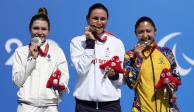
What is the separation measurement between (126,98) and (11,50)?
91 centimetres

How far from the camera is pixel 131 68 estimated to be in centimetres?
232

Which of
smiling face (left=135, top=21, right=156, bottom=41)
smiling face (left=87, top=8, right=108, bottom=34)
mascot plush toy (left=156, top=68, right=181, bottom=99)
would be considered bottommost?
mascot plush toy (left=156, top=68, right=181, bottom=99)

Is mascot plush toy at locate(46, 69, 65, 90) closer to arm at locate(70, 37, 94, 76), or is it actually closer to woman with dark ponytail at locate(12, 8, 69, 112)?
woman with dark ponytail at locate(12, 8, 69, 112)

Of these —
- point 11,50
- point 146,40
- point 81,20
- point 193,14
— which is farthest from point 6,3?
point 193,14

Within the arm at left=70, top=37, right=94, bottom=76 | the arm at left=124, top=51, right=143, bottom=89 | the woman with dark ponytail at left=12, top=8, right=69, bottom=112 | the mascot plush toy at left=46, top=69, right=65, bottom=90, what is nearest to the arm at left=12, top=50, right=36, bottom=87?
the woman with dark ponytail at left=12, top=8, right=69, bottom=112

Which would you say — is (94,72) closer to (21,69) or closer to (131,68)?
(131,68)

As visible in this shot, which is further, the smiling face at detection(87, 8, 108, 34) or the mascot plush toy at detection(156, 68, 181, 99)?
the smiling face at detection(87, 8, 108, 34)

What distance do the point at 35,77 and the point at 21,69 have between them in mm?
90

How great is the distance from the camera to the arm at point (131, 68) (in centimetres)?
229

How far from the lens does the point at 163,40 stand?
119 inches

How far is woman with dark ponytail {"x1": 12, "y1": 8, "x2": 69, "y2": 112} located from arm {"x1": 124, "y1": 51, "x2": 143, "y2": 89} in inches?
14.0

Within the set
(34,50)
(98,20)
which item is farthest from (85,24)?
(34,50)

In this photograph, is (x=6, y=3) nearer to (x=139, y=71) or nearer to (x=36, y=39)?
(x=36, y=39)

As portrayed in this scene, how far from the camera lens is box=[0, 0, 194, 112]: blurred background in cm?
299
